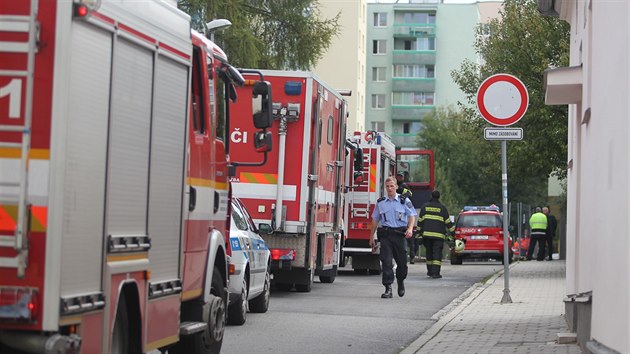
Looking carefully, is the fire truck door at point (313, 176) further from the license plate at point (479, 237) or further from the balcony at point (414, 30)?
the balcony at point (414, 30)

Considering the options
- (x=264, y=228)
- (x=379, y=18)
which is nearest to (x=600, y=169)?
(x=264, y=228)

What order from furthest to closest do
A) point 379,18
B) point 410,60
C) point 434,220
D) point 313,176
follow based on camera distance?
point 379,18 < point 410,60 < point 434,220 < point 313,176

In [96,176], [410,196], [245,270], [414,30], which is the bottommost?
[245,270]

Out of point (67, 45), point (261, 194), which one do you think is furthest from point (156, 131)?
point (261, 194)

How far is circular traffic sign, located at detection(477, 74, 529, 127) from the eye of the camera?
17.3 m

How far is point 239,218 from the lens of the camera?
15.8 meters

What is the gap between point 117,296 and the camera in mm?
7828

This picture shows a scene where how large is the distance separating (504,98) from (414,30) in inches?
3927

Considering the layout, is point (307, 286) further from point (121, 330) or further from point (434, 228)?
point (121, 330)

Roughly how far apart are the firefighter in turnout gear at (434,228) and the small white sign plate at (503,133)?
9723 mm

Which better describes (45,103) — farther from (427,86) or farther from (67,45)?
(427,86)

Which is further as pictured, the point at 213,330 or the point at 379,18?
the point at 379,18

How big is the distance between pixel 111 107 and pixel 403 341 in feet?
21.7

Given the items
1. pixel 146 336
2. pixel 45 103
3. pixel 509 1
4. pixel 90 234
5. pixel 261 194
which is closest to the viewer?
pixel 45 103
